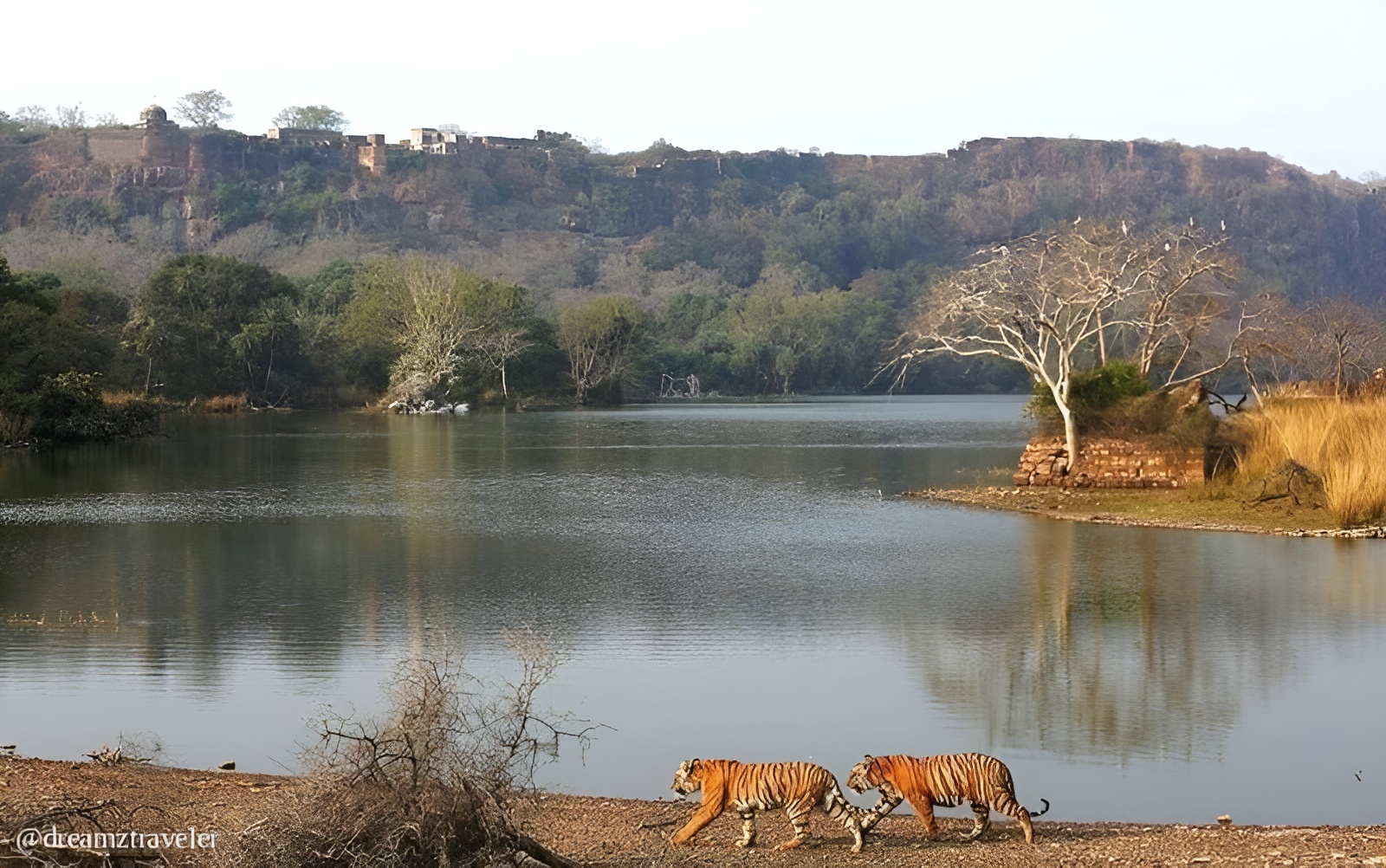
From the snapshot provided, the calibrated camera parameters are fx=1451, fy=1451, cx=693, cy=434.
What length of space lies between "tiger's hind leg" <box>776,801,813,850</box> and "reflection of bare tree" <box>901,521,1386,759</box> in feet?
8.93

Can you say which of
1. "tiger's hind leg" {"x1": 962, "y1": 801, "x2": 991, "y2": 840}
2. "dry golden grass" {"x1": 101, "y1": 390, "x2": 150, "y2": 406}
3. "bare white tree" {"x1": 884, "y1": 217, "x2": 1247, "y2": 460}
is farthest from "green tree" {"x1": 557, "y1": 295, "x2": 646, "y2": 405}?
"tiger's hind leg" {"x1": 962, "y1": 801, "x2": 991, "y2": 840}

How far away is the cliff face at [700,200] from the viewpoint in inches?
5039

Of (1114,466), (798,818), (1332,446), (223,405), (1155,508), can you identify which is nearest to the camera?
(798,818)

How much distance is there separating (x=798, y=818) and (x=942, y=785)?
71 cm

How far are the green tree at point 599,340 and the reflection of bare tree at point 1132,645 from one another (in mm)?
54180

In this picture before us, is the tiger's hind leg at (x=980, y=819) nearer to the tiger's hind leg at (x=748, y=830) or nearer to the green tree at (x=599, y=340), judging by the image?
the tiger's hind leg at (x=748, y=830)

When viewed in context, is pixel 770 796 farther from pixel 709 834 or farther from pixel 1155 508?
pixel 1155 508

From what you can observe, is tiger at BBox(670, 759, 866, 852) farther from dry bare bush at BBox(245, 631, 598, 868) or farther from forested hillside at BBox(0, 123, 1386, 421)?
forested hillside at BBox(0, 123, 1386, 421)

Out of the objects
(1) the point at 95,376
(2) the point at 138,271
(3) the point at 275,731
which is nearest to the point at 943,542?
(3) the point at 275,731

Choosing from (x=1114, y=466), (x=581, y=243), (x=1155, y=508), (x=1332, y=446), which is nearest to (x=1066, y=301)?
(x=1114, y=466)

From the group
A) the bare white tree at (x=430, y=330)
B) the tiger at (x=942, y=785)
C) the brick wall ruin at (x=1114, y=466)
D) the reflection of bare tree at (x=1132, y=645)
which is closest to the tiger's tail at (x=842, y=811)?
the tiger at (x=942, y=785)

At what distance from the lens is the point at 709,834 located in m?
6.75

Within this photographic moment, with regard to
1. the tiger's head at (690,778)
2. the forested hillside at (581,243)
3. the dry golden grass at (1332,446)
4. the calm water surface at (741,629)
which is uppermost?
the forested hillside at (581,243)

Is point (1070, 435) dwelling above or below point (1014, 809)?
above
